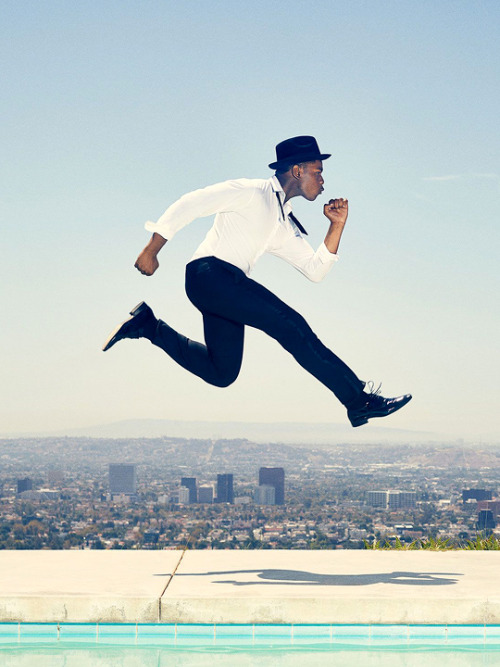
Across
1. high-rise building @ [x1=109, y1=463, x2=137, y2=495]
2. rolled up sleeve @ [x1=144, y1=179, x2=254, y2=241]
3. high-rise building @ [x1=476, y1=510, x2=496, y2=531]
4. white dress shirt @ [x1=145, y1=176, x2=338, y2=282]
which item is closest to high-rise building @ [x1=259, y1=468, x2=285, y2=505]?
high-rise building @ [x1=109, y1=463, x2=137, y2=495]

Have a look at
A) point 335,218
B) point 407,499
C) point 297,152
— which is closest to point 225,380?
point 335,218

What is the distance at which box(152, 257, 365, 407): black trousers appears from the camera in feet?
17.5

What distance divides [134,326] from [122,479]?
33381 millimetres

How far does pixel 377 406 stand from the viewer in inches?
213

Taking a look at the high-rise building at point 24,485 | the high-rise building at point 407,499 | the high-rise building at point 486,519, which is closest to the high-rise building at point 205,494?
the high-rise building at point 24,485

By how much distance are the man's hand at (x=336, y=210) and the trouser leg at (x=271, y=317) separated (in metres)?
0.81

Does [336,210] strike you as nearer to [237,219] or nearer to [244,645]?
[237,219]

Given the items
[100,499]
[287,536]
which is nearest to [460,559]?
[287,536]

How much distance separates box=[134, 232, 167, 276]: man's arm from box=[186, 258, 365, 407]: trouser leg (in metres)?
0.31

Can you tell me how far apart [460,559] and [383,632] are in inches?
88.9

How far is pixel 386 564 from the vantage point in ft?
20.6

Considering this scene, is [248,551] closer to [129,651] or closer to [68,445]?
[129,651]

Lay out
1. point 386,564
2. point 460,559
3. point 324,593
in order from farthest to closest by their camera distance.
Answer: point 460,559 → point 386,564 → point 324,593

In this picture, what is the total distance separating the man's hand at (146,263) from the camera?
552 centimetres
